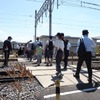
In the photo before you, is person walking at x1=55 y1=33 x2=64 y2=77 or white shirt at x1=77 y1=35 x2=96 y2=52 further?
person walking at x1=55 y1=33 x2=64 y2=77

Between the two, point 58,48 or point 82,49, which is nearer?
point 82,49

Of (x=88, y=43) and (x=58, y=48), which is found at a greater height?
(x=88, y=43)

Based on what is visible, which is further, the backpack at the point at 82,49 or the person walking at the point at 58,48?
the person walking at the point at 58,48

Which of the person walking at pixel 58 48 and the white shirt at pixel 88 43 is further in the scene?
the person walking at pixel 58 48

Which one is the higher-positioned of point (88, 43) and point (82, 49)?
point (88, 43)

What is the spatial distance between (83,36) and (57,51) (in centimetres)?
140

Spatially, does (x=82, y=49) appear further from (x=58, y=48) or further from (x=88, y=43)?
(x=58, y=48)

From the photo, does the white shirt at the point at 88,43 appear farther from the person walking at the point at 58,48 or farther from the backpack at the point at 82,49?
the person walking at the point at 58,48

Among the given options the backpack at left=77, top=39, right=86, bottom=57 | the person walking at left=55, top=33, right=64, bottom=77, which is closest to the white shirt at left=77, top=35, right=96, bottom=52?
the backpack at left=77, top=39, right=86, bottom=57

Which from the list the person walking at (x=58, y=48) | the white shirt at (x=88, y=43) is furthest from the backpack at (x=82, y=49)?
the person walking at (x=58, y=48)

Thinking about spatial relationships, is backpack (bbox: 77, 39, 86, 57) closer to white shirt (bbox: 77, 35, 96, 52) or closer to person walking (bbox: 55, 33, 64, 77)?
white shirt (bbox: 77, 35, 96, 52)

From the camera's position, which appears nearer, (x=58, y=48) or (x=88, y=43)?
(x=88, y=43)

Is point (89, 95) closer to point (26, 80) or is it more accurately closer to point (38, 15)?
point (26, 80)

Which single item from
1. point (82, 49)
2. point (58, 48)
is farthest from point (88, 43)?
point (58, 48)
